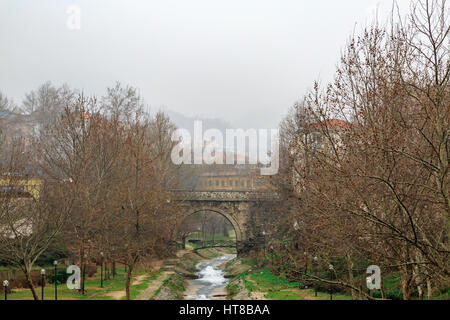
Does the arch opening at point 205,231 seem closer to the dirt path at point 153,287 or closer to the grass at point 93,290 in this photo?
the dirt path at point 153,287

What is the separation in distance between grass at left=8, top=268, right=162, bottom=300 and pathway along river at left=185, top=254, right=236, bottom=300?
11.1 feet

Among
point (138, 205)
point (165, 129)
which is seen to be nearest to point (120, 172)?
point (138, 205)

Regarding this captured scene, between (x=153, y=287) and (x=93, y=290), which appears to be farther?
(x=153, y=287)

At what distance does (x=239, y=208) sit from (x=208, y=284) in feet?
36.3

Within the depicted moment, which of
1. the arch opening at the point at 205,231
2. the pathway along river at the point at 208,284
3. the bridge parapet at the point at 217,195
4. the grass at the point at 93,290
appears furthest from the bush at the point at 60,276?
the arch opening at the point at 205,231

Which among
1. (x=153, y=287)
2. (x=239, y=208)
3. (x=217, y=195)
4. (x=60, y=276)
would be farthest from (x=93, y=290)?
(x=239, y=208)

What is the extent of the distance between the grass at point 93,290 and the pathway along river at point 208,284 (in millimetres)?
3385

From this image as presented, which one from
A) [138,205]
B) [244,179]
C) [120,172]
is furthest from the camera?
[244,179]

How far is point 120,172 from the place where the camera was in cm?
2859

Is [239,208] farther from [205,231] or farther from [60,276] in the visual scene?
[205,231]

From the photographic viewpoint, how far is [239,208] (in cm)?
4497
